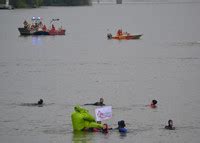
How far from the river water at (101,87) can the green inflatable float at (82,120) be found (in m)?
0.46

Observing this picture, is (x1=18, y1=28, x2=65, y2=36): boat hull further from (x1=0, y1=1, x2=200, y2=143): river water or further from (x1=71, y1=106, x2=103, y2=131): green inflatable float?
(x1=71, y1=106, x2=103, y2=131): green inflatable float

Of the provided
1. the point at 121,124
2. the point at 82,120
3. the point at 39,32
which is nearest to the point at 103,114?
the point at 121,124

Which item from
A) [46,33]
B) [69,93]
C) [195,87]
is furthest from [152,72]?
[46,33]

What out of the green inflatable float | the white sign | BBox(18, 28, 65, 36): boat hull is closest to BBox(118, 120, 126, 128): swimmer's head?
the white sign

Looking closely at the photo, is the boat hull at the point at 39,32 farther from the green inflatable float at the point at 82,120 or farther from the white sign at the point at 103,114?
the green inflatable float at the point at 82,120

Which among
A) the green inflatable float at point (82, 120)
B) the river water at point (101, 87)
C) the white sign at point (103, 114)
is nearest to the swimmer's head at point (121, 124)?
the river water at point (101, 87)

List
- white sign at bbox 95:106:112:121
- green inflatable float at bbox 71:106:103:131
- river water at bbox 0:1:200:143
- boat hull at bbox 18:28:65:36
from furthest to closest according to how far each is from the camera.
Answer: boat hull at bbox 18:28:65:36, river water at bbox 0:1:200:143, white sign at bbox 95:106:112:121, green inflatable float at bbox 71:106:103:131

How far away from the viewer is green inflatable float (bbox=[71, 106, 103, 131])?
42.9 metres

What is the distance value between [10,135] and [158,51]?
58506mm

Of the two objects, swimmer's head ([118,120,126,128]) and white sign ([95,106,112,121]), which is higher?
white sign ([95,106,112,121])

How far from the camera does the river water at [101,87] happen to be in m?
44.8

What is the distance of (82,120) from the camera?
43.2 meters

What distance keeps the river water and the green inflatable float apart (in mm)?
465

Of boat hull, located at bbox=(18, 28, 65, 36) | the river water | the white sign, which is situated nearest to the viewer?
the white sign
